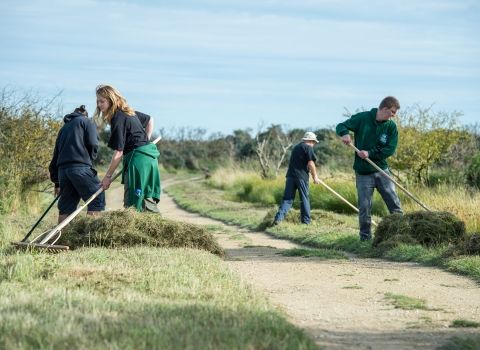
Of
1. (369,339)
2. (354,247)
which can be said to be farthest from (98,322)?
(354,247)

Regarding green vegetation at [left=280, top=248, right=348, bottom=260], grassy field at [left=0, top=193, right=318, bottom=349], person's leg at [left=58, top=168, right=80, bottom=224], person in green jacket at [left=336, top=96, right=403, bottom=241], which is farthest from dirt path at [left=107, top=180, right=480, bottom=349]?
person's leg at [left=58, top=168, right=80, bottom=224]

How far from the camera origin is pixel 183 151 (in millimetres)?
60469

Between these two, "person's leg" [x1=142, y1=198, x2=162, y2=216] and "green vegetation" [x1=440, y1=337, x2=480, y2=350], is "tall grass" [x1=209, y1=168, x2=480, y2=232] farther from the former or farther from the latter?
"green vegetation" [x1=440, y1=337, x2=480, y2=350]

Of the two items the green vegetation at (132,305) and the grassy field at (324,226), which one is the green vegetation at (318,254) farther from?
the green vegetation at (132,305)

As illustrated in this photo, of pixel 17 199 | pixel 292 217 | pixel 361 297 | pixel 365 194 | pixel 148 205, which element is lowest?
pixel 361 297

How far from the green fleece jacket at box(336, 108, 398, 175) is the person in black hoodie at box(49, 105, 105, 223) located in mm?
3799

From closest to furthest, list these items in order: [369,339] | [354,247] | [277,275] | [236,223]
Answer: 1. [369,339]
2. [277,275]
3. [354,247]
4. [236,223]

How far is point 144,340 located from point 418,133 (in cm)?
1642

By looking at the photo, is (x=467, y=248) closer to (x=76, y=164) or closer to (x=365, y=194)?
(x=365, y=194)

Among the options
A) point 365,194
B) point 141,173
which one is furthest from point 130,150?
point 365,194

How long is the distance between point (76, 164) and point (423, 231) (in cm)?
478

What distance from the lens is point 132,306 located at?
499 centimetres

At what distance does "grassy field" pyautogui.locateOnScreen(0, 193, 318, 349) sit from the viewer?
162 inches

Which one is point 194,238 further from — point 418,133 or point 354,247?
point 418,133
